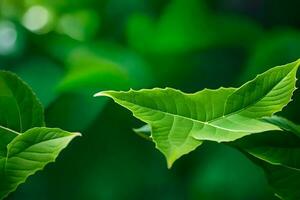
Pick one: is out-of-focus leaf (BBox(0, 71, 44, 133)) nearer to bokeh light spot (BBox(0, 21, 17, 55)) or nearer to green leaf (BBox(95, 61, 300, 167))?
green leaf (BBox(95, 61, 300, 167))

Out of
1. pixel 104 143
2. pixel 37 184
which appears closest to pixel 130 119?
pixel 104 143

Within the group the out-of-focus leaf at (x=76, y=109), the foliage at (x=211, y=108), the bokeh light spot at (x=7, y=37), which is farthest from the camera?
the bokeh light spot at (x=7, y=37)

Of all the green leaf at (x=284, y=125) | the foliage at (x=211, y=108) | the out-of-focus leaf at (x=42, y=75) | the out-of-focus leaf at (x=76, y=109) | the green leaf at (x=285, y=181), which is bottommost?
the out-of-focus leaf at (x=76, y=109)

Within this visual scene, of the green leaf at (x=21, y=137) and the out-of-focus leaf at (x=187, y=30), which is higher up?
the out-of-focus leaf at (x=187, y=30)

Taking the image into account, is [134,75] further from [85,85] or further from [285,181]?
[285,181]

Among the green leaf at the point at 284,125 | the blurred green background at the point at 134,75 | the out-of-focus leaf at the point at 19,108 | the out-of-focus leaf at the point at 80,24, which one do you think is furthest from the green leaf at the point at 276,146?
the out-of-focus leaf at the point at 80,24

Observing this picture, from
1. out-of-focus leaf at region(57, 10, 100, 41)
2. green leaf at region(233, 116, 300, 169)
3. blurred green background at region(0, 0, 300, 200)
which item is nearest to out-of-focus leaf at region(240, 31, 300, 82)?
blurred green background at region(0, 0, 300, 200)

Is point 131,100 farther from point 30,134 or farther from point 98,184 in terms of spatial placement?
point 98,184

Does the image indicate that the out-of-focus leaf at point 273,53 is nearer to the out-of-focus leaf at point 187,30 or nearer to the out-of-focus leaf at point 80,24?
the out-of-focus leaf at point 187,30
